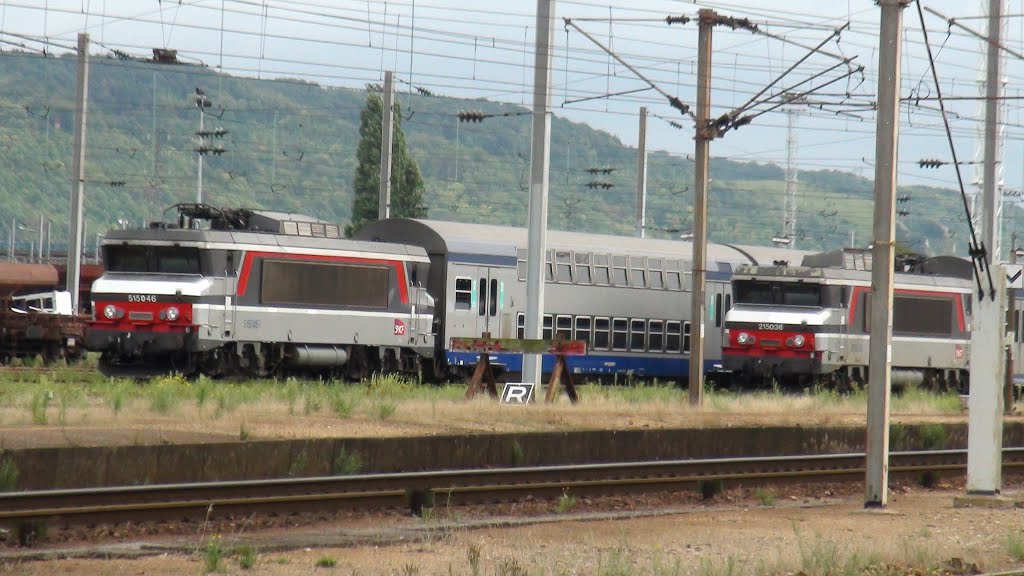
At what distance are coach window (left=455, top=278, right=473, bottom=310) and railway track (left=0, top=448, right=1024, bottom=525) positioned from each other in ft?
44.6

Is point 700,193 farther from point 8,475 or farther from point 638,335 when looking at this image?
point 8,475

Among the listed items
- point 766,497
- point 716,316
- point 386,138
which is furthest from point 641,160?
point 766,497

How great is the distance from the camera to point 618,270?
128ft

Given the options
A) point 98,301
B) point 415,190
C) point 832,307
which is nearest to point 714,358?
point 832,307

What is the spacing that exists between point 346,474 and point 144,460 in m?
2.65

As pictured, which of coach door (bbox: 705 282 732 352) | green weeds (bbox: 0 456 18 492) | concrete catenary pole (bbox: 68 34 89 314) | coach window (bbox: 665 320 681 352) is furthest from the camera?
concrete catenary pole (bbox: 68 34 89 314)

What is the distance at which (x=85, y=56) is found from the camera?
41781 millimetres

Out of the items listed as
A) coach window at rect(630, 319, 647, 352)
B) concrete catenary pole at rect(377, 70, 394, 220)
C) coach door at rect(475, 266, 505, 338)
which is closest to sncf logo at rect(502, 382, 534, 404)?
coach door at rect(475, 266, 505, 338)

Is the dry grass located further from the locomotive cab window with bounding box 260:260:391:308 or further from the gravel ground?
the gravel ground

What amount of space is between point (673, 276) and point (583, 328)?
148 inches

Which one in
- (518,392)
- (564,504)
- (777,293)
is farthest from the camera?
(777,293)

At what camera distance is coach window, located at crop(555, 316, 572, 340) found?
122 ft

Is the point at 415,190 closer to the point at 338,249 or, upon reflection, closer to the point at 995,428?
the point at 338,249

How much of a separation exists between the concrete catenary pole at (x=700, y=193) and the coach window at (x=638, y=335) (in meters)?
9.82
